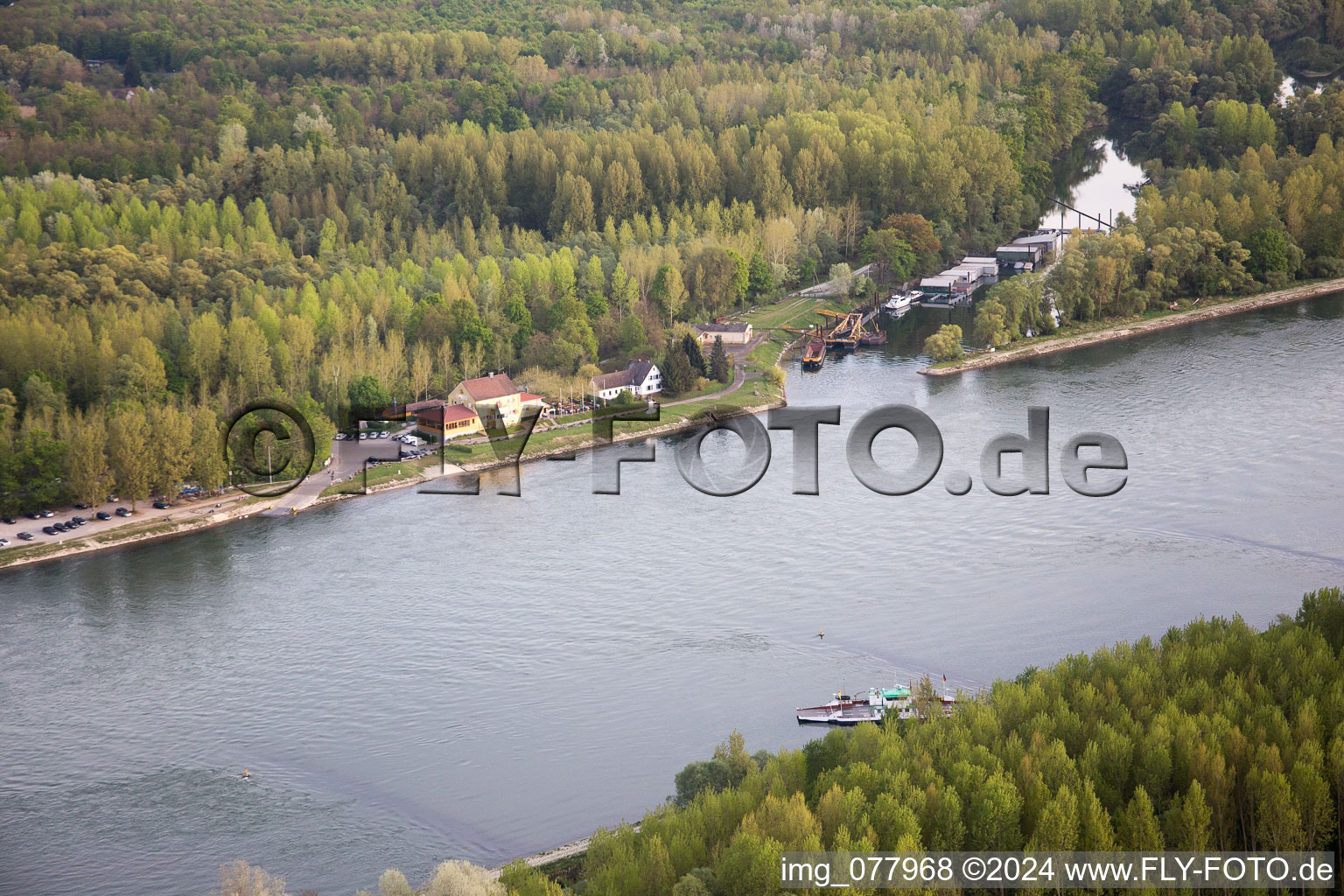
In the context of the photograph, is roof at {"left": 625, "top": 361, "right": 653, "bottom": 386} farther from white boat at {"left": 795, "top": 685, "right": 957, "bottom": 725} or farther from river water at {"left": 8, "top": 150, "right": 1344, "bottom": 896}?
white boat at {"left": 795, "top": 685, "right": 957, "bottom": 725}

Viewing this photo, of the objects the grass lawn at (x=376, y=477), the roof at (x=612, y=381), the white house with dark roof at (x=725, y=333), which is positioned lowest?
the grass lawn at (x=376, y=477)

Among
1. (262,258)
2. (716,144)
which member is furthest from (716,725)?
(716,144)

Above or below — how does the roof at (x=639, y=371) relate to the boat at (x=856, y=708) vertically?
above

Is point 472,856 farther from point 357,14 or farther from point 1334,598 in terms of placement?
point 357,14

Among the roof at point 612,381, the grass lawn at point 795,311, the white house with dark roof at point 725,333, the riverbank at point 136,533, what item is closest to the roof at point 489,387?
the roof at point 612,381

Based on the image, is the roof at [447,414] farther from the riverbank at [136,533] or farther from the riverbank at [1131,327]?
the riverbank at [1131,327]

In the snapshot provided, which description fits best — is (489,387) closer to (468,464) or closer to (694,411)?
(468,464)
